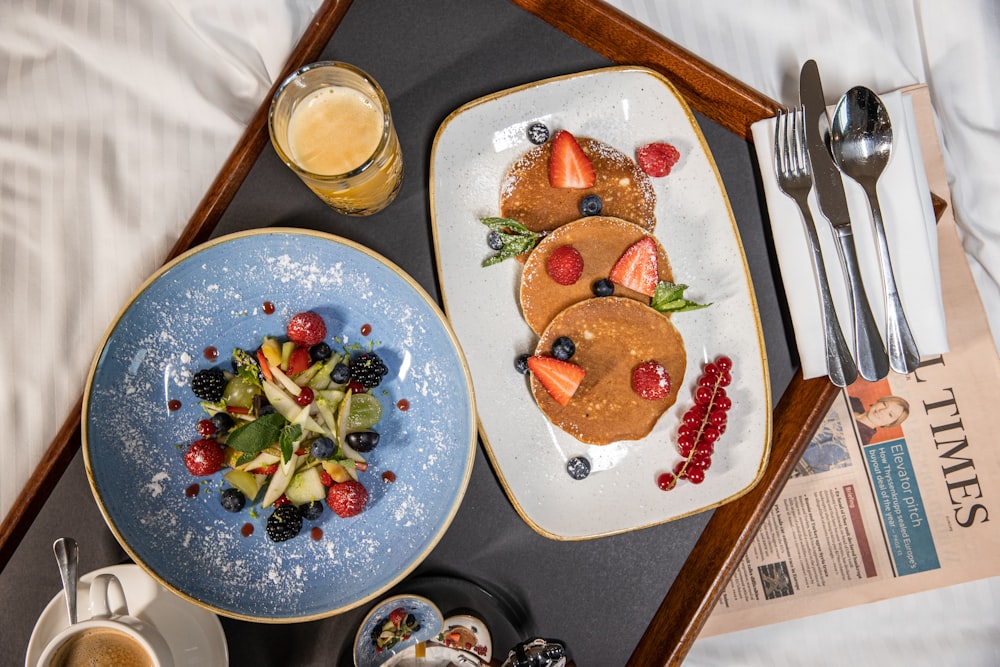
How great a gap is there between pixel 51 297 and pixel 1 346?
0.14 m

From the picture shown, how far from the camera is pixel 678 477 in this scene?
1236 mm

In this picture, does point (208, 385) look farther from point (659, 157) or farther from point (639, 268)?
point (659, 157)

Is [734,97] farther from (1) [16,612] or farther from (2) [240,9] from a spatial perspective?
(1) [16,612]

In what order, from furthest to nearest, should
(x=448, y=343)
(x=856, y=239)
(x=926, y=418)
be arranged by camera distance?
(x=926, y=418), (x=856, y=239), (x=448, y=343)

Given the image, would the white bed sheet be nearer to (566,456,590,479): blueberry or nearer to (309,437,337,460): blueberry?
(309,437,337,460): blueberry

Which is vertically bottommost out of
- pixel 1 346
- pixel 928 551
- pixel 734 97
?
pixel 928 551

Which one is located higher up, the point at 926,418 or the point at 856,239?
the point at 856,239

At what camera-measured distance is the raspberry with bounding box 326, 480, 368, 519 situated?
3.73 feet

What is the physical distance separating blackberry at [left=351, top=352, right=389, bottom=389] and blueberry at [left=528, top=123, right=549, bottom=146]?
0.49m

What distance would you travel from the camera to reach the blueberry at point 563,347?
4.03 feet

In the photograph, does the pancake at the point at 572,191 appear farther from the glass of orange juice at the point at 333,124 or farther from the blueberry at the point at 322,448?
the blueberry at the point at 322,448

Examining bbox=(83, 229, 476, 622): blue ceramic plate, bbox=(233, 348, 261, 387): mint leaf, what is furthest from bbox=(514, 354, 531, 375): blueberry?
bbox=(233, 348, 261, 387): mint leaf

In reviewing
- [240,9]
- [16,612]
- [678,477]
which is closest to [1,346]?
[16,612]

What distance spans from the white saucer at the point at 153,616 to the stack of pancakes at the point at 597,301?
2.34ft
